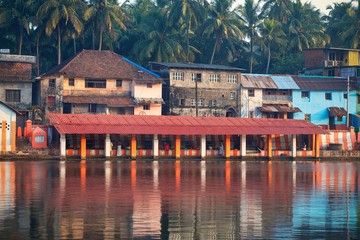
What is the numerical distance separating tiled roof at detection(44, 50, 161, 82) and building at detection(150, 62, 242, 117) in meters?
2.46

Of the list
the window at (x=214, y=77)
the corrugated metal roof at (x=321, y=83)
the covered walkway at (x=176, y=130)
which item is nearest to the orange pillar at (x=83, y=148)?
the covered walkway at (x=176, y=130)

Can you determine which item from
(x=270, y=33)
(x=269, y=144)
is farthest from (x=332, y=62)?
(x=269, y=144)

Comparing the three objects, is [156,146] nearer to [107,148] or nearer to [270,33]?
[107,148]

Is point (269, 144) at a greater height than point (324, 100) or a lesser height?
lesser

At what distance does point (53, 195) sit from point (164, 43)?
53563mm

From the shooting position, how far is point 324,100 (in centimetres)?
8881

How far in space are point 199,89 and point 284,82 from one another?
10527 mm

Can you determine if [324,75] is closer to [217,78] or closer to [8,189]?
[217,78]

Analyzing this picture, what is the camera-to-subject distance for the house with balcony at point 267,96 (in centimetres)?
8594

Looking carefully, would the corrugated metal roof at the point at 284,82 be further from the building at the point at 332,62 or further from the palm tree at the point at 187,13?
the palm tree at the point at 187,13

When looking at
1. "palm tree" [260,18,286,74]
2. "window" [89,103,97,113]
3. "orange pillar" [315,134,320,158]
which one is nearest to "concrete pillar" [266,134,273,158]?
"orange pillar" [315,134,320,158]

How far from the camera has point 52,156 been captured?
66000mm

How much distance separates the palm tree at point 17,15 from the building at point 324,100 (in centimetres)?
3061

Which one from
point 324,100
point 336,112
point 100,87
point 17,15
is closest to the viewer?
point 100,87
